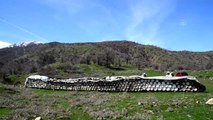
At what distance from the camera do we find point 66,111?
22562 mm

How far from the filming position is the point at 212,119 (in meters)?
16.3

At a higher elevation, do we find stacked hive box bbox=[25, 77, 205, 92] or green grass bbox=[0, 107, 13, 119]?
stacked hive box bbox=[25, 77, 205, 92]

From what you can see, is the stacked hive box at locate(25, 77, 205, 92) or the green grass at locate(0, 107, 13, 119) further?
the stacked hive box at locate(25, 77, 205, 92)

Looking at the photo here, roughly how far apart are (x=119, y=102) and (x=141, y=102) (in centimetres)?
246

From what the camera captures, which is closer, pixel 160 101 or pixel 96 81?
pixel 160 101

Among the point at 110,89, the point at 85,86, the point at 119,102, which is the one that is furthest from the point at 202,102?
the point at 85,86

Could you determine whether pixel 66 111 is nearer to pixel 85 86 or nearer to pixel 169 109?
pixel 169 109

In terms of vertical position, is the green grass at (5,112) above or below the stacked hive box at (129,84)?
below

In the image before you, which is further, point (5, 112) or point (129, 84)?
point (129, 84)

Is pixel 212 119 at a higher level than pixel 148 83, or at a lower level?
lower

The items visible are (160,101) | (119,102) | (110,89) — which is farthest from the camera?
(110,89)

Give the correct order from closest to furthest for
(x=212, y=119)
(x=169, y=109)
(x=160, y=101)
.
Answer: (x=212, y=119) → (x=169, y=109) → (x=160, y=101)

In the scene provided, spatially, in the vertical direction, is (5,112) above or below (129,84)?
below

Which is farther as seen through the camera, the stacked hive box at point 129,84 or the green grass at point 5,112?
the stacked hive box at point 129,84
